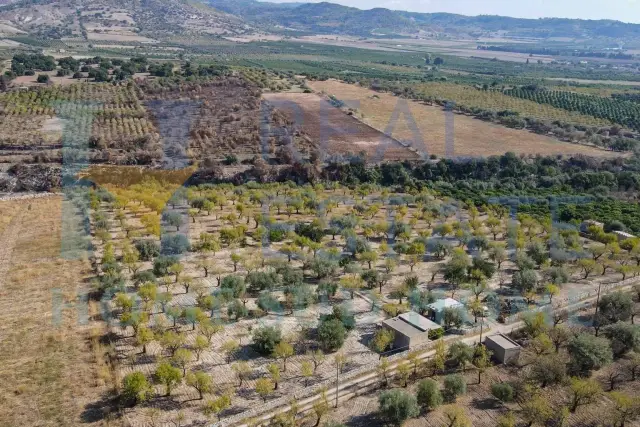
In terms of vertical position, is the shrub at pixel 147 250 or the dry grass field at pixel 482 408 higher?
the shrub at pixel 147 250

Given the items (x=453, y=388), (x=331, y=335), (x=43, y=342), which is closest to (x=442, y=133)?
(x=331, y=335)

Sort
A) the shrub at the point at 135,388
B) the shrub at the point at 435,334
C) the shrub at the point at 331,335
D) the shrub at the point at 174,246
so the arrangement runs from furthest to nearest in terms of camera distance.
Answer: the shrub at the point at 174,246 → the shrub at the point at 435,334 → the shrub at the point at 331,335 → the shrub at the point at 135,388

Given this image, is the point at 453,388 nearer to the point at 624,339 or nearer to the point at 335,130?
the point at 624,339

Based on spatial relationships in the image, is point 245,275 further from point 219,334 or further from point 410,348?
point 410,348

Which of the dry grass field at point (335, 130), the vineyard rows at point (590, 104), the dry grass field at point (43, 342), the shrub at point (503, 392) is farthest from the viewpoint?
the vineyard rows at point (590, 104)

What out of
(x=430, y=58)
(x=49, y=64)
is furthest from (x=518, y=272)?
(x=430, y=58)

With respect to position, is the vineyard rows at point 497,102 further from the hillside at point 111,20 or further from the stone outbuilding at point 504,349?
the hillside at point 111,20

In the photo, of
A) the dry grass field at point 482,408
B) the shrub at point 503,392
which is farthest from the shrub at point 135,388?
the shrub at point 503,392
